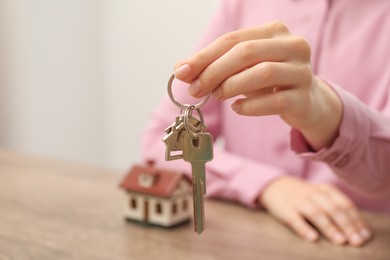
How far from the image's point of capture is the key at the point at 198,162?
0.45 m

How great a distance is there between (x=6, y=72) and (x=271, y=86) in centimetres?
161

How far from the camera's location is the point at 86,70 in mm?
2066

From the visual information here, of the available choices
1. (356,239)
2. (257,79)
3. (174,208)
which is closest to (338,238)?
(356,239)

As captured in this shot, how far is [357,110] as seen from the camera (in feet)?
2.15

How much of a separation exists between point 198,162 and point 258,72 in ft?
0.29

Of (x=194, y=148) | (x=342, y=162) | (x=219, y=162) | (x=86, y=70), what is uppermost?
(x=194, y=148)

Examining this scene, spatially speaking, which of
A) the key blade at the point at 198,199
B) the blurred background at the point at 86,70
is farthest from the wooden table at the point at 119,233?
the blurred background at the point at 86,70

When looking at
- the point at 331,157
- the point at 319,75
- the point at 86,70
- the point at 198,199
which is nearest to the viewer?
the point at 198,199

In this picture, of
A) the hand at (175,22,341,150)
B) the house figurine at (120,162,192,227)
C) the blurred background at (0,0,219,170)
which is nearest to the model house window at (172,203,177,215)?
the house figurine at (120,162,192,227)

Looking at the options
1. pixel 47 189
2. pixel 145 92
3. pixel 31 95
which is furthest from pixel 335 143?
pixel 31 95

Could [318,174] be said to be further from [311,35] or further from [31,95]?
[31,95]

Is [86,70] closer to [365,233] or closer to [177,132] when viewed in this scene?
[365,233]

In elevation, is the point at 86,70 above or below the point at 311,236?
below

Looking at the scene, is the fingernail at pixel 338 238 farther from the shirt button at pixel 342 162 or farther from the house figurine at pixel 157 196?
the house figurine at pixel 157 196
